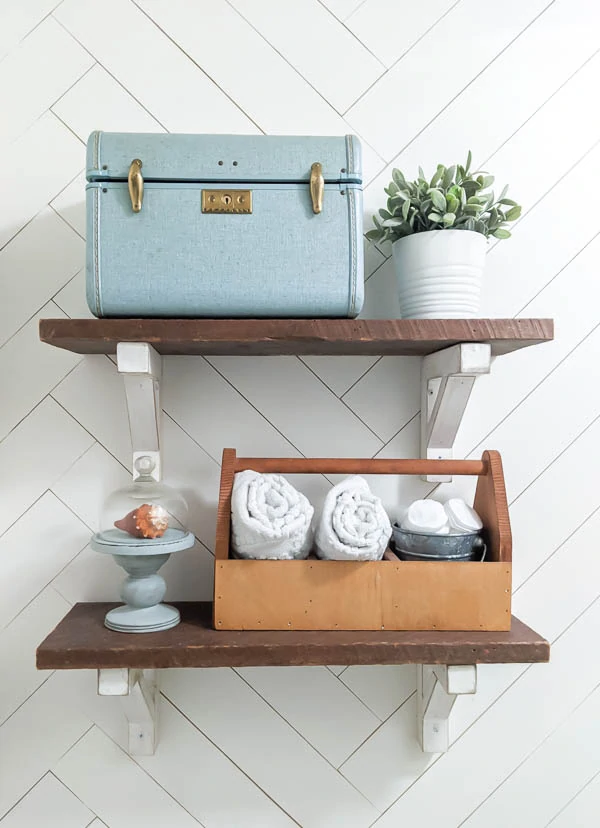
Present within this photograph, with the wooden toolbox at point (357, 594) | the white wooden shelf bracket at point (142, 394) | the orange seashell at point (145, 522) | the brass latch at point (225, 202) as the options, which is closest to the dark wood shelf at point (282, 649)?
the wooden toolbox at point (357, 594)

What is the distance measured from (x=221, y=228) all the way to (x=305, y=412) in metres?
0.32

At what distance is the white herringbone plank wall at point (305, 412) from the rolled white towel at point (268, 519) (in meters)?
0.18

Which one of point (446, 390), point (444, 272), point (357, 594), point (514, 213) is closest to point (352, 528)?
point (357, 594)

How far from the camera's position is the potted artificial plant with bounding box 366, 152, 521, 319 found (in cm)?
98

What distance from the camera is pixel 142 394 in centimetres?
100

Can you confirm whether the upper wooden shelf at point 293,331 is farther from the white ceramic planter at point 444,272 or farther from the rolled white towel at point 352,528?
the rolled white towel at point 352,528

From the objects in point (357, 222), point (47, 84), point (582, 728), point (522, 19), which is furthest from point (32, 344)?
point (582, 728)

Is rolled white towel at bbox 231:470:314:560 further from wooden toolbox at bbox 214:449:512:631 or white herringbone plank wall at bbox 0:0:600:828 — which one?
white herringbone plank wall at bbox 0:0:600:828

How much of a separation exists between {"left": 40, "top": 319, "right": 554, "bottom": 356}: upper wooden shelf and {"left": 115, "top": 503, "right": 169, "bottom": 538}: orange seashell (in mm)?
207

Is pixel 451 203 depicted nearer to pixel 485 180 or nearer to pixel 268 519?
pixel 485 180

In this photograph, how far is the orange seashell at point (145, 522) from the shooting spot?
944mm

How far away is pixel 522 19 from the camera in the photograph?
3.84ft

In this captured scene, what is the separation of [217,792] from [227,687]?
149 millimetres

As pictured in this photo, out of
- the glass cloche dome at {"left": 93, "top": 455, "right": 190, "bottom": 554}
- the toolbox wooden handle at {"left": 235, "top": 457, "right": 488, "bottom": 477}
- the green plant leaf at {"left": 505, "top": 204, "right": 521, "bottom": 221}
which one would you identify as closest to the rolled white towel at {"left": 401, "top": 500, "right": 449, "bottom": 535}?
the toolbox wooden handle at {"left": 235, "top": 457, "right": 488, "bottom": 477}
